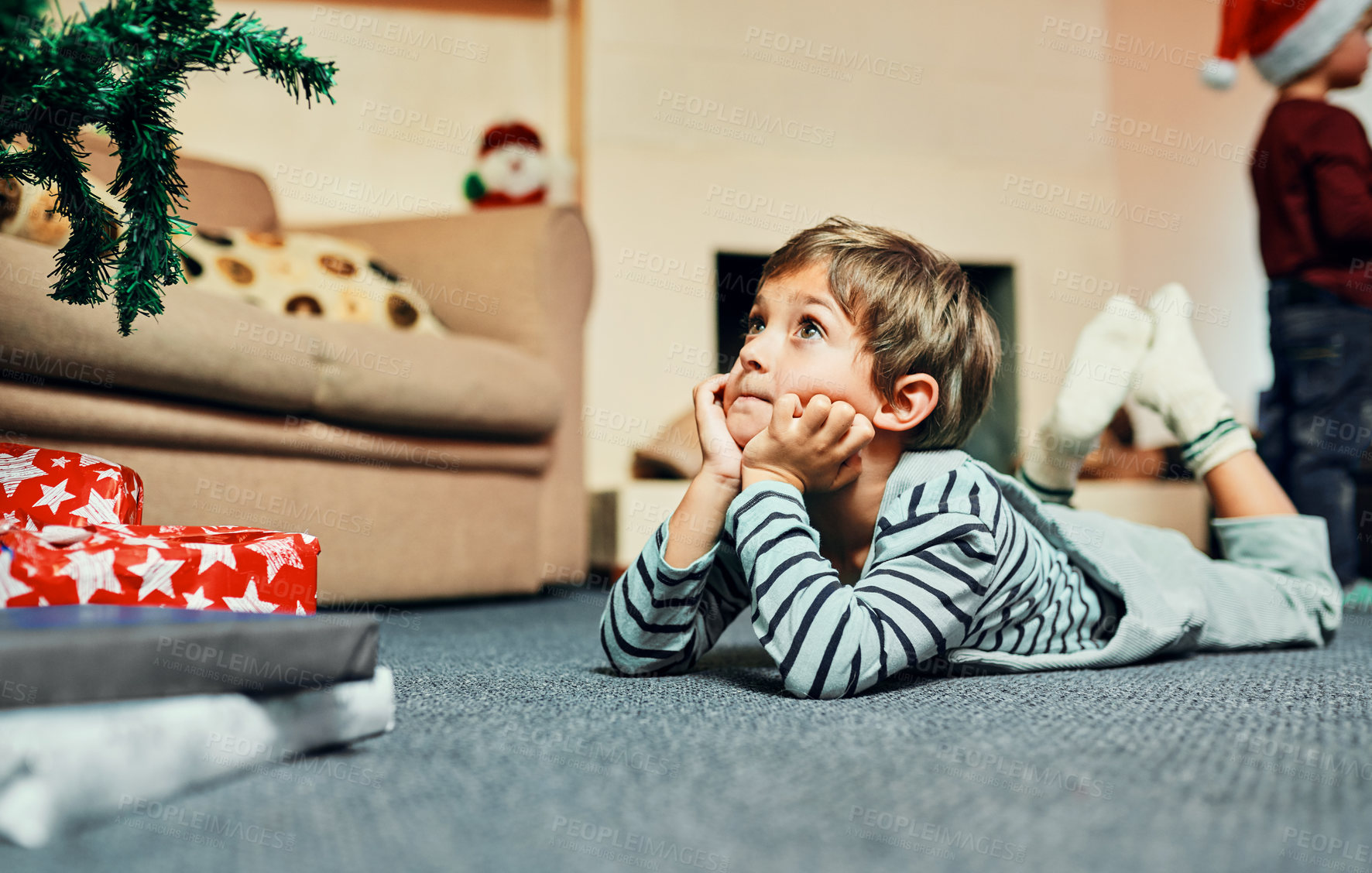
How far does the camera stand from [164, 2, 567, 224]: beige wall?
2.49m

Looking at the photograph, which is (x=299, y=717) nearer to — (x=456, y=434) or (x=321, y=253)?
(x=456, y=434)

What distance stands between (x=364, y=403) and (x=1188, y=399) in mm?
988

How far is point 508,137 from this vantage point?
94.3 inches

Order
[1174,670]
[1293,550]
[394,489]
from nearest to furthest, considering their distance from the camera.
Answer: [1174,670] < [1293,550] < [394,489]

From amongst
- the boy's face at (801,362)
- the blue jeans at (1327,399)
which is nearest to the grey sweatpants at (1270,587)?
the boy's face at (801,362)

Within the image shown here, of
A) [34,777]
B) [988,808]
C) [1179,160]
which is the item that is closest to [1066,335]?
[1179,160]

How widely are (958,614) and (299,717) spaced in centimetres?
44

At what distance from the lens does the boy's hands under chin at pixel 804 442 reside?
70 centimetres

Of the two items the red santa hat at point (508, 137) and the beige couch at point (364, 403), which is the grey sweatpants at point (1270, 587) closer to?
the beige couch at point (364, 403)

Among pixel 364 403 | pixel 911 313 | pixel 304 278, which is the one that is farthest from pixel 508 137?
pixel 911 313

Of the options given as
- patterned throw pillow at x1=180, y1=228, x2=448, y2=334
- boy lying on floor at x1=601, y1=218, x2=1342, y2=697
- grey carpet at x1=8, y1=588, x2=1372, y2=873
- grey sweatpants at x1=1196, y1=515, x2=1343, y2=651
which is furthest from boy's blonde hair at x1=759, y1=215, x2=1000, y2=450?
patterned throw pillow at x1=180, y1=228, x2=448, y2=334

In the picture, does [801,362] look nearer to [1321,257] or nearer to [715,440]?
[715,440]

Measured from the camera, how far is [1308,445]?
5.05 ft

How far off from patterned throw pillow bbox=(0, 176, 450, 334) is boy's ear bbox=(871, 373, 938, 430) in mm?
881
